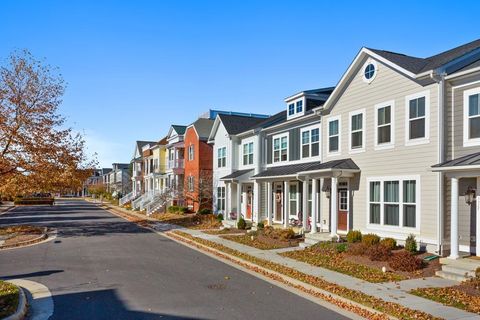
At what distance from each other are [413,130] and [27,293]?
13.5 meters

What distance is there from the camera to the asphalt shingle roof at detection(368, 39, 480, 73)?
52.1 ft

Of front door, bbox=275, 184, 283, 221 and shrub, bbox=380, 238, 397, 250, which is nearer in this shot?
shrub, bbox=380, 238, 397, 250

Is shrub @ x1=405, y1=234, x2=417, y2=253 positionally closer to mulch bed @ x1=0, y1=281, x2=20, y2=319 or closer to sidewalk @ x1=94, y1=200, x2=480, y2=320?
sidewalk @ x1=94, y1=200, x2=480, y2=320

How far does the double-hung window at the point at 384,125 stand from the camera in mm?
17339

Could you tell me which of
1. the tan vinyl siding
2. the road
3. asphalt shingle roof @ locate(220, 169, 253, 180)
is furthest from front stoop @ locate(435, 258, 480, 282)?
asphalt shingle roof @ locate(220, 169, 253, 180)

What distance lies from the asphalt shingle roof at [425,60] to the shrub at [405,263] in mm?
6434

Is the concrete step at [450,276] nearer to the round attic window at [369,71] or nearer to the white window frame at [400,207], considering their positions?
the white window frame at [400,207]

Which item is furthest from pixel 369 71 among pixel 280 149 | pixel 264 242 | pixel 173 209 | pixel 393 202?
pixel 173 209

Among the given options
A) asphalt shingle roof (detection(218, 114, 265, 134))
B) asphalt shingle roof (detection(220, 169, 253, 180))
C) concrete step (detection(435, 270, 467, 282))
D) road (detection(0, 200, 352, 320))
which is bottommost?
road (detection(0, 200, 352, 320))

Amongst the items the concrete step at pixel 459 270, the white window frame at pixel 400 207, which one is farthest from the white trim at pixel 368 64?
the concrete step at pixel 459 270

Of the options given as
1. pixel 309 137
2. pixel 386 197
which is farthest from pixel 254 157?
pixel 386 197

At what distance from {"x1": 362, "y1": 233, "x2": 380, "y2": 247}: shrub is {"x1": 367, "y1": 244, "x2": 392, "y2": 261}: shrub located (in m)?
1.00

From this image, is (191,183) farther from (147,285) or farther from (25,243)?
(147,285)

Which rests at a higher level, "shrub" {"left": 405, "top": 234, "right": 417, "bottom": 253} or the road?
"shrub" {"left": 405, "top": 234, "right": 417, "bottom": 253}
